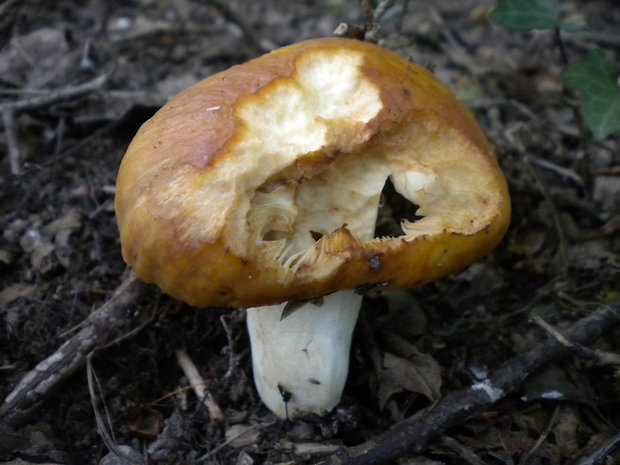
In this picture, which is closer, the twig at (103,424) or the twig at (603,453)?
the twig at (603,453)

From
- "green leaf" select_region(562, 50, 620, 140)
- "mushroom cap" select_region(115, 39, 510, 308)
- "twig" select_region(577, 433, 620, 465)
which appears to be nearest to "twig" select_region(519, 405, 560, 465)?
"twig" select_region(577, 433, 620, 465)

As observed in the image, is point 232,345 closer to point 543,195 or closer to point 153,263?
point 153,263

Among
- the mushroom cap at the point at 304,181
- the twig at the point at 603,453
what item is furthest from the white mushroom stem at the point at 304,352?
the twig at the point at 603,453

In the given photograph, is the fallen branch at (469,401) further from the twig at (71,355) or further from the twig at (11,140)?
the twig at (11,140)

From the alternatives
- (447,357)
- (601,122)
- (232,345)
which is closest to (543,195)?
(601,122)

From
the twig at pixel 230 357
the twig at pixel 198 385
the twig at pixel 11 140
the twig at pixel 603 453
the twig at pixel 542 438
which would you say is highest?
the twig at pixel 11 140

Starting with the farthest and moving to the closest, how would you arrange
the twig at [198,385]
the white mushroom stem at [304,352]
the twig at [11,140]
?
the twig at [11,140], the twig at [198,385], the white mushroom stem at [304,352]
